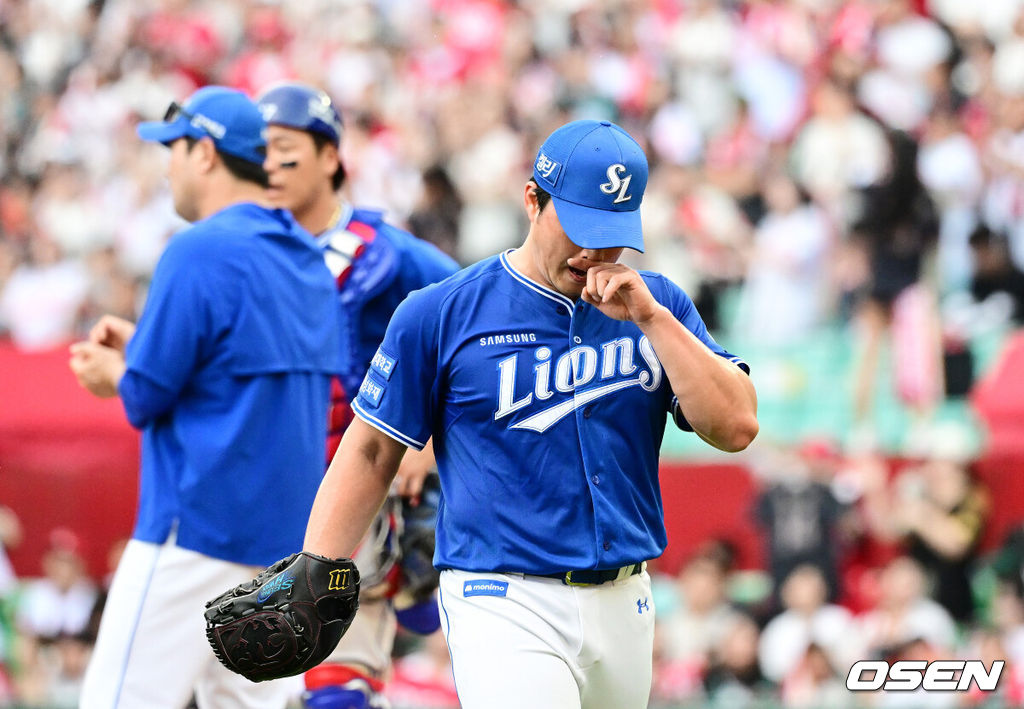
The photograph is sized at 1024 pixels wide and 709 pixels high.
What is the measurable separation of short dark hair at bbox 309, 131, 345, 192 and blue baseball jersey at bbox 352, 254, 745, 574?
194 cm

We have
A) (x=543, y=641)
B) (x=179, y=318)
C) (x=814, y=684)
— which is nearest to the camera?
(x=543, y=641)

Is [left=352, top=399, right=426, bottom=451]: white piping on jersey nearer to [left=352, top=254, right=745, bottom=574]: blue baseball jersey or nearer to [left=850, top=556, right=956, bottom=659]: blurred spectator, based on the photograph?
[left=352, top=254, right=745, bottom=574]: blue baseball jersey

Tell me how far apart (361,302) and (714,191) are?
7156 millimetres

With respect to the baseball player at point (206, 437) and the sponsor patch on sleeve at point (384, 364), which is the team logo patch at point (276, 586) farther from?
the baseball player at point (206, 437)

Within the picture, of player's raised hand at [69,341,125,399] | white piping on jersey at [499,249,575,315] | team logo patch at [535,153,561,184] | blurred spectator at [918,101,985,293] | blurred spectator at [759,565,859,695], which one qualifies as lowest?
blurred spectator at [759,565,859,695]

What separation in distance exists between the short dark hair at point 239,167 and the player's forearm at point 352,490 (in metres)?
1.75

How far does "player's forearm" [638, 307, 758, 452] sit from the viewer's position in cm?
381

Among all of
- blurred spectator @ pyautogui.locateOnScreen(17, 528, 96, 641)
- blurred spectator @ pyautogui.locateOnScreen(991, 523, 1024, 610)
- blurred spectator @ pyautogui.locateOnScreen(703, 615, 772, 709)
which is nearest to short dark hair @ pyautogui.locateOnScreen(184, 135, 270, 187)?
blurred spectator @ pyautogui.locateOnScreen(17, 528, 96, 641)

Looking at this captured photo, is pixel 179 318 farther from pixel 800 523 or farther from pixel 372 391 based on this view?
pixel 800 523

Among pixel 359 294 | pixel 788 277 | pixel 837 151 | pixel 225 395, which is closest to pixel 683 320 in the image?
pixel 225 395

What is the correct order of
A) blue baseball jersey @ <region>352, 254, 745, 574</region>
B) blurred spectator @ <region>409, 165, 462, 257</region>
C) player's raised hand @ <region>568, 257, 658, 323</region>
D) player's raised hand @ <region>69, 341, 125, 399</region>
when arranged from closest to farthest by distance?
player's raised hand @ <region>568, 257, 658, 323</region>
blue baseball jersey @ <region>352, 254, 745, 574</region>
player's raised hand @ <region>69, 341, 125, 399</region>
blurred spectator @ <region>409, 165, 462, 257</region>

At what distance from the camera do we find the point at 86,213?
48.4 feet

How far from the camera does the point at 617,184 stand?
12.8 feet

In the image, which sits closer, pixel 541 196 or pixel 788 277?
pixel 541 196
